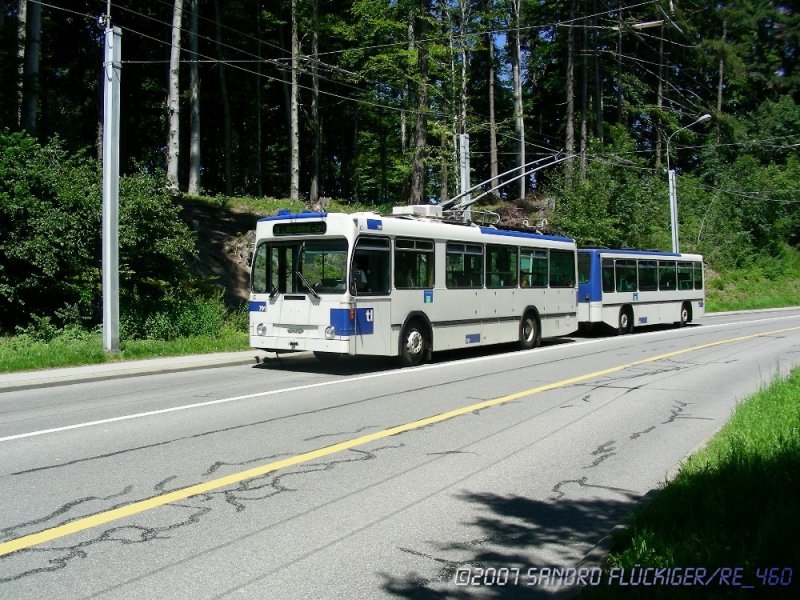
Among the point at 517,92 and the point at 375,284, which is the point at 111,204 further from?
the point at 517,92

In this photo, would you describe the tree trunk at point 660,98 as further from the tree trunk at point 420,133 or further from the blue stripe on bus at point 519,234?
the blue stripe on bus at point 519,234

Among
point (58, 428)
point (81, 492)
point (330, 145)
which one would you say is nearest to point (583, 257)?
point (58, 428)

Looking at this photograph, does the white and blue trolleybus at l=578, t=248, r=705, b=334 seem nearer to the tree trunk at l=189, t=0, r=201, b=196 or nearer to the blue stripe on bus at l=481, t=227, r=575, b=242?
the blue stripe on bus at l=481, t=227, r=575, b=242

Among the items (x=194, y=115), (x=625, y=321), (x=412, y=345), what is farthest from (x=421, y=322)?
(x=194, y=115)

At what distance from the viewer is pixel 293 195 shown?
118 feet

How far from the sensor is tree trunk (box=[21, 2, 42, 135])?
22.8m

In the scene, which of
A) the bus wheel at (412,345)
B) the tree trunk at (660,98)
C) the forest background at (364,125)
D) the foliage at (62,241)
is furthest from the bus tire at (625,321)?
the tree trunk at (660,98)

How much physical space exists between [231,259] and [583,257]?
1249 cm

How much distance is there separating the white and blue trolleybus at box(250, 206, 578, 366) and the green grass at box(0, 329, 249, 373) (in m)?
2.63

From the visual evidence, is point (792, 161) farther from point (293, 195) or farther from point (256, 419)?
point (256, 419)

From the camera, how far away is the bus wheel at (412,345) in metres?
15.2

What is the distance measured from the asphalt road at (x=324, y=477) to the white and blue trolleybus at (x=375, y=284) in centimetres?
130

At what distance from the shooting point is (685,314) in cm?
3064

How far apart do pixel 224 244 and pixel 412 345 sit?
47.7 feet
